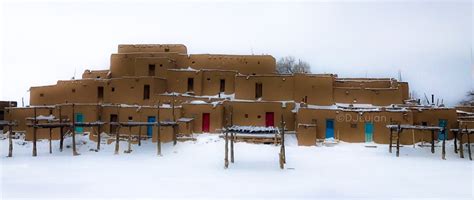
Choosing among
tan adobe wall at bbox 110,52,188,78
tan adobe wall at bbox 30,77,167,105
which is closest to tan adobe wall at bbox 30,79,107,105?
tan adobe wall at bbox 30,77,167,105

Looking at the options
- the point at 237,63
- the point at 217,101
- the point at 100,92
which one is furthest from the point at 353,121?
the point at 100,92

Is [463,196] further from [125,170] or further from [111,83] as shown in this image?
[111,83]

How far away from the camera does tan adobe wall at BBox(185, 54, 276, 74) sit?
1793 inches

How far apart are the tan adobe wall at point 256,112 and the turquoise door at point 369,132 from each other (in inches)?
259

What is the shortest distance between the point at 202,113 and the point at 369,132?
580 inches

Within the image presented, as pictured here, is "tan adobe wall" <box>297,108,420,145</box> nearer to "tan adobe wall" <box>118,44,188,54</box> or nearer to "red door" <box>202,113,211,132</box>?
"red door" <box>202,113,211,132</box>

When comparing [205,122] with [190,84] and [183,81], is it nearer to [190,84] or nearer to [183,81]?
[190,84]

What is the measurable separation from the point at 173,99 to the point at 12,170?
16.5 metres

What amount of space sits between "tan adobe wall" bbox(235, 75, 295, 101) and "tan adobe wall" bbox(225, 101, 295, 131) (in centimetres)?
156

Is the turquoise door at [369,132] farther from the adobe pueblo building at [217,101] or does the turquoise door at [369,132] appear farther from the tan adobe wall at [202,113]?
the tan adobe wall at [202,113]

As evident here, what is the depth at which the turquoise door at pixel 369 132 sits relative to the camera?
121 ft

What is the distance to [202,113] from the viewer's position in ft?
128

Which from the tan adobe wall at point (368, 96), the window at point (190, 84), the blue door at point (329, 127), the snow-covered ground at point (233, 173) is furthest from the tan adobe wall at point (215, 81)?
the blue door at point (329, 127)

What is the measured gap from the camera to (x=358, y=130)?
36781 mm
